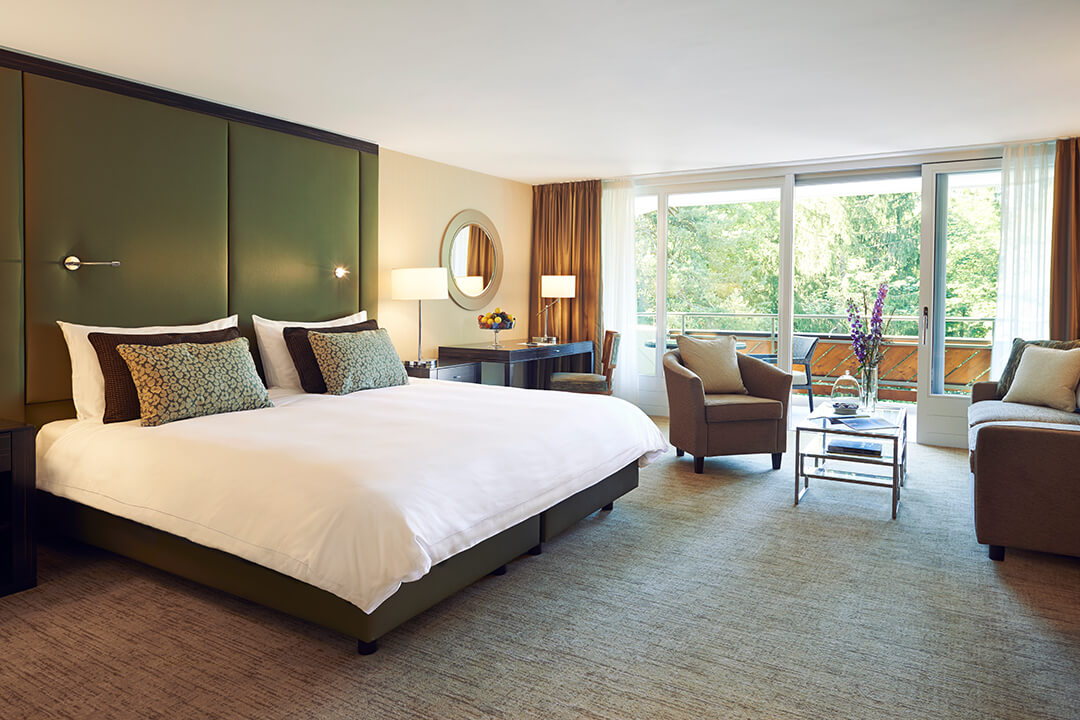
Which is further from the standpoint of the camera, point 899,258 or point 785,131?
point 899,258

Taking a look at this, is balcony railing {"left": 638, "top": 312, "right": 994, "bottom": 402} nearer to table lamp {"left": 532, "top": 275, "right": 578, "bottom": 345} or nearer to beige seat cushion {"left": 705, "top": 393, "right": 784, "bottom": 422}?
table lamp {"left": 532, "top": 275, "right": 578, "bottom": 345}

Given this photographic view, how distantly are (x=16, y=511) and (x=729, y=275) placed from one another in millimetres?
7504

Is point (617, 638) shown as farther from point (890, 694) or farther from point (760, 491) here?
point (760, 491)

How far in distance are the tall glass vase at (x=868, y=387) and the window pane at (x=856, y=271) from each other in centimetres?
433

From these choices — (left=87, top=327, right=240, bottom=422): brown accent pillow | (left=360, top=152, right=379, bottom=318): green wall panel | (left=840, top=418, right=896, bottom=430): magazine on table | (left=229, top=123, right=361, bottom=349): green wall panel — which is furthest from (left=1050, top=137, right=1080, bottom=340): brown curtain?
(left=87, top=327, right=240, bottom=422): brown accent pillow

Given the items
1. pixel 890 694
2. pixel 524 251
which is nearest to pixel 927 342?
pixel 524 251

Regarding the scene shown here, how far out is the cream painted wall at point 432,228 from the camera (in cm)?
588

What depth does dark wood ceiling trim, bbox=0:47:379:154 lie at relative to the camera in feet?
11.6

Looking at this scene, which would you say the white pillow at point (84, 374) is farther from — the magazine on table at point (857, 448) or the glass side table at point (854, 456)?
the magazine on table at point (857, 448)

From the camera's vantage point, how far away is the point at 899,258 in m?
9.27

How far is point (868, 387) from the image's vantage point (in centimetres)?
446

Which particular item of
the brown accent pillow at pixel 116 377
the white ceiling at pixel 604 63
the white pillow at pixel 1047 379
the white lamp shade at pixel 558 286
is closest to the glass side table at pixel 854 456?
the white pillow at pixel 1047 379

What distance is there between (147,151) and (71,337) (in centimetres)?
115

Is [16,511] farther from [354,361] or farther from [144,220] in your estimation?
[354,361]
